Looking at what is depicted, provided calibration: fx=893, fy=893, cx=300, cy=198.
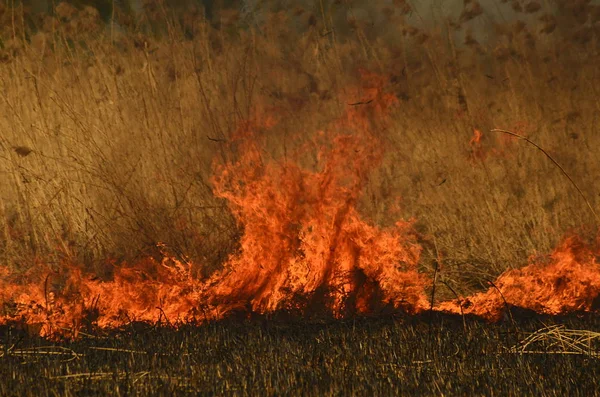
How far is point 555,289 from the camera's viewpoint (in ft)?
15.8

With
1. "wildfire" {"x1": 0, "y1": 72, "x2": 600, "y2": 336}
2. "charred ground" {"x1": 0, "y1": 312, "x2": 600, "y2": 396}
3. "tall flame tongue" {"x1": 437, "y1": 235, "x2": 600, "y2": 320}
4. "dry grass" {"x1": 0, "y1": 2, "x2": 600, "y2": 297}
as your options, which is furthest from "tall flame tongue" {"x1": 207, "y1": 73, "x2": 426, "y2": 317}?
"dry grass" {"x1": 0, "y1": 2, "x2": 600, "y2": 297}

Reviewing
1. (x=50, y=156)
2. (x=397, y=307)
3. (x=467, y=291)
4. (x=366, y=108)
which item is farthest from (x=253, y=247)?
(x=50, y=156)

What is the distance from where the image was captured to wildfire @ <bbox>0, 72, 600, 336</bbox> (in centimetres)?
479

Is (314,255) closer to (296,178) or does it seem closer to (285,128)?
(296,178)

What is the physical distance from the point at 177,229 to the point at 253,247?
40.2 inches

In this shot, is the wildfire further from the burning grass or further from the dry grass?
the dry grass

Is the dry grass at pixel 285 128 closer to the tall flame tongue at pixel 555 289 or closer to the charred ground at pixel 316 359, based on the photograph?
the tall flame tongue at pixel 555 289

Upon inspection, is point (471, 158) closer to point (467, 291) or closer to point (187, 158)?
point (467, 291)

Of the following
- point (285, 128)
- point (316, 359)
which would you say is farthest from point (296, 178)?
point (285, 128)

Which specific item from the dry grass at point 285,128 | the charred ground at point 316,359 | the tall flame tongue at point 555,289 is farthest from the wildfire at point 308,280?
the dry grass at point 285,128

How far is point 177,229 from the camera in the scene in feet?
19.1

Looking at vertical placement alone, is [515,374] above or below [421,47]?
below

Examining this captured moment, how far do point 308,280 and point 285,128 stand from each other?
1961 mm

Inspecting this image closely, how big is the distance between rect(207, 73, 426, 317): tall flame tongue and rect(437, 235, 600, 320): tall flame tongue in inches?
15.2
